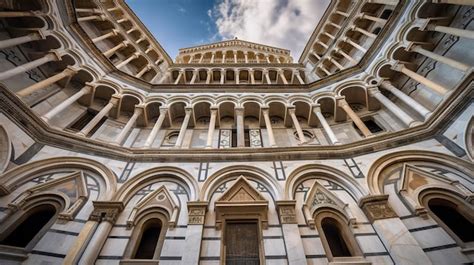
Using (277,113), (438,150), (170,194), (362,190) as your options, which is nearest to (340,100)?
(277,113)

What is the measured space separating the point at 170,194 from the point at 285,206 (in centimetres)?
365

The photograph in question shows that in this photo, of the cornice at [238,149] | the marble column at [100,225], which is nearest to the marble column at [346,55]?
the cornice at [238,149]

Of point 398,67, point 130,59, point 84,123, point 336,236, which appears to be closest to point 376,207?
point 336,236

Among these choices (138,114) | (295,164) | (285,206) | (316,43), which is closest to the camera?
(285,206)

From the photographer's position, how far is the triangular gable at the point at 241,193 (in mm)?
6594

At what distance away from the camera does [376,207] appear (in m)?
5.96

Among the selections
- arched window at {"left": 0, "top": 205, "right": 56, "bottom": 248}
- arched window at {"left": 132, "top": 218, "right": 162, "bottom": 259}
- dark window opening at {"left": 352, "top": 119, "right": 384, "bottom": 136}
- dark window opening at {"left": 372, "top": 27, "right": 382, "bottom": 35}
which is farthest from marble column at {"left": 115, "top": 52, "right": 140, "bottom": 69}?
dark window opening at {"left": 372, "top": 27, "right": 382, "bottom": 35}

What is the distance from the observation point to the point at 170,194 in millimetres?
6914

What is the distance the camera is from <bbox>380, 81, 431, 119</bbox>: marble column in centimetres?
793

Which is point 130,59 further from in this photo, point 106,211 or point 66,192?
point 106,211

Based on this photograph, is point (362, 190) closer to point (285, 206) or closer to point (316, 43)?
point (285, 206)

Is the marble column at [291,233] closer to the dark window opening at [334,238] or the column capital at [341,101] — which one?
the dark window opening at [334,238]

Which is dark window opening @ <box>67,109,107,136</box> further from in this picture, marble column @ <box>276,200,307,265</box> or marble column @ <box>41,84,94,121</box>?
marble column @ <box>276,200,307,265</box>

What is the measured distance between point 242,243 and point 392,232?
3.83 m
